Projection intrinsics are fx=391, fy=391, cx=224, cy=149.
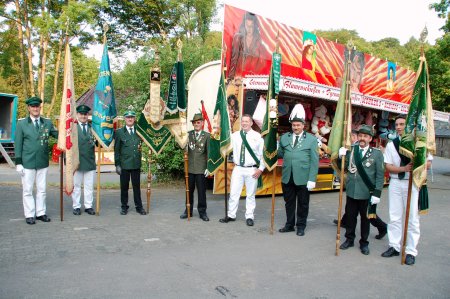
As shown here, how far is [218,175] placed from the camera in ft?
28.8

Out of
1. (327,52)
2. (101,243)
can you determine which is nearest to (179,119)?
(101,243)

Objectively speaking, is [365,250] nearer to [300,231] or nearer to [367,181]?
[367,181]

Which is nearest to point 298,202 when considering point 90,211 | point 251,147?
point 251,147

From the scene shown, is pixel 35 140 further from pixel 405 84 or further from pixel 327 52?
pixel 405 84

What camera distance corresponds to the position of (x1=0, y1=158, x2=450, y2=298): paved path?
3896 millimetres

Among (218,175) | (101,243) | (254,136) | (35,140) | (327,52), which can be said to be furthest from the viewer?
(327,52)

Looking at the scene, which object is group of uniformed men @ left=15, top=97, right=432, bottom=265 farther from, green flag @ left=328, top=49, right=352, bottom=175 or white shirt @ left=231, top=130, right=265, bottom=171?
green flag @ left=328, top=49, right=352, bottom=175

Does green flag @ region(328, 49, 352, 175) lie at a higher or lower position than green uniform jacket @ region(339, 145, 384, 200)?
higher

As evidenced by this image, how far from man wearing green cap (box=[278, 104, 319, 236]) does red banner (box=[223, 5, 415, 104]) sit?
2818mm

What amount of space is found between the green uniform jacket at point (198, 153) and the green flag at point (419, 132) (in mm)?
3330

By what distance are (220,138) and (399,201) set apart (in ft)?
10.3

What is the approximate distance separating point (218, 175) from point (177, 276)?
464 cm

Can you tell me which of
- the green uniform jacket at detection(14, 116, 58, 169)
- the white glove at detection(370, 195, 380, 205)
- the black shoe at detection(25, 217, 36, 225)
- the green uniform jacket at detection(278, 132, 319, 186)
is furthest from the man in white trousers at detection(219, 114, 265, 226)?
the green uniform jacket at detection(14, 116, 58, 169)

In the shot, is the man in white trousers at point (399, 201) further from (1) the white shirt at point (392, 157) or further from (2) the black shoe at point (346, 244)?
(2) the black shoe at point (346, 244)
